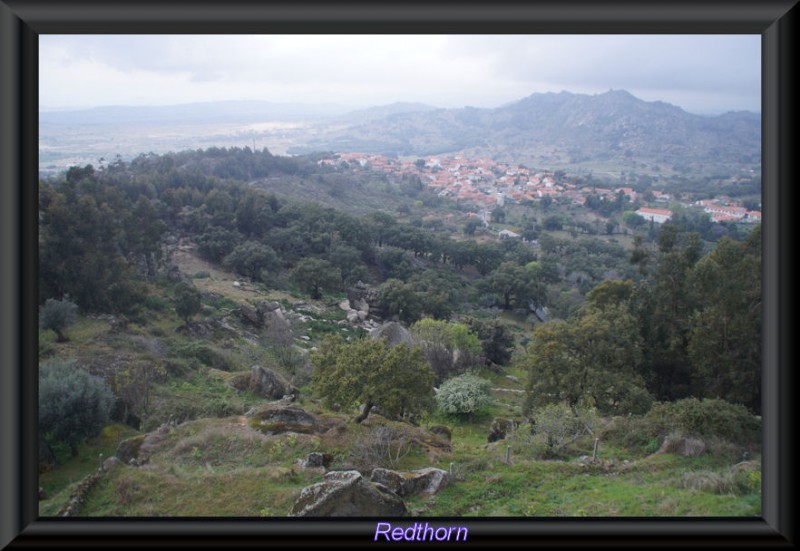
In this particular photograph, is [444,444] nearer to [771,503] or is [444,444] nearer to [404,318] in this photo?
[771,503]

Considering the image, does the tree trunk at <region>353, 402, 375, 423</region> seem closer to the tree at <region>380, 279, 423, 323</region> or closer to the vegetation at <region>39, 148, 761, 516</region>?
the vegetation at <region>39, 148, 761, 516</region>

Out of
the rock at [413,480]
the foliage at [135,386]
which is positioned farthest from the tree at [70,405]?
the rock at [413,480]

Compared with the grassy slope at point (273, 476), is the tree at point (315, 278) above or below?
above

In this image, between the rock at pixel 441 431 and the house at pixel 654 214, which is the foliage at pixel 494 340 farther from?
the house at pixel 654 214

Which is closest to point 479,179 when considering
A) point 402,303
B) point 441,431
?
point 402,303

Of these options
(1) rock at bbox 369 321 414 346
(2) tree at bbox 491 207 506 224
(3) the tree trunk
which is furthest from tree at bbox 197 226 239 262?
(2) tree at bbox 491 207 506 224
